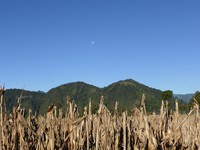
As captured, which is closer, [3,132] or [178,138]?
[178,138]

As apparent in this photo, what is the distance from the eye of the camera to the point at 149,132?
9.93ft

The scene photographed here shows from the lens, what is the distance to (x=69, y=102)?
340 cm

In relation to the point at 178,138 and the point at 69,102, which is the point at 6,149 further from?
the point at 178,138

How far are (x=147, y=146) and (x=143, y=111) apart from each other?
425 millimetres

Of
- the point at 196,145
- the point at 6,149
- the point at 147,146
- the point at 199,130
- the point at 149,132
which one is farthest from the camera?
the point at 199,130

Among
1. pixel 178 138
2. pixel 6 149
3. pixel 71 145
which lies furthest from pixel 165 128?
pixel 6 149

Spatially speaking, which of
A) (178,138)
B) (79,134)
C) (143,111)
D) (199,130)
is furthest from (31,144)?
(199,130)

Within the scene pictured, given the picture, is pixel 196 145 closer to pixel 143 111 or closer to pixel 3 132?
pixel 143 111

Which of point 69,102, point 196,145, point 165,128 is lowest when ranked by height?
point 196,145

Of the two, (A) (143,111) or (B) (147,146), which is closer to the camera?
(B) (147,146)

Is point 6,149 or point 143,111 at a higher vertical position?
point 143,111

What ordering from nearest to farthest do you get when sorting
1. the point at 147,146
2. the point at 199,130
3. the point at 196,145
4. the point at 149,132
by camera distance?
the point at 149,132 → the point at 147,146 → the point at 196,145 → the point at 199,130

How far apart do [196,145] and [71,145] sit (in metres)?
2.03

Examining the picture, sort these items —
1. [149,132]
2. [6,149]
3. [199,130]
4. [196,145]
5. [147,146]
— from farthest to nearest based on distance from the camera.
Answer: [199,130], [196,145], [6,149], [147,146], [149,132]
